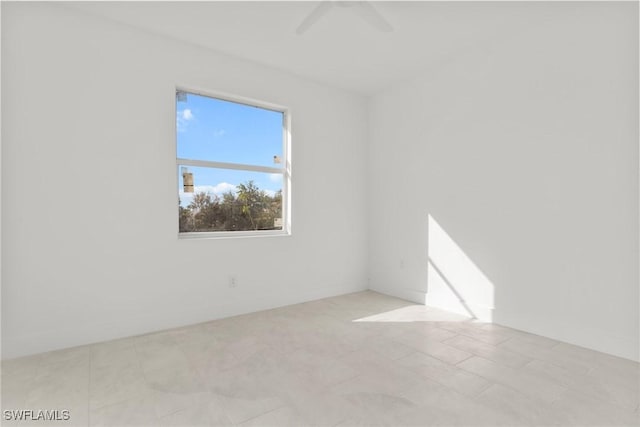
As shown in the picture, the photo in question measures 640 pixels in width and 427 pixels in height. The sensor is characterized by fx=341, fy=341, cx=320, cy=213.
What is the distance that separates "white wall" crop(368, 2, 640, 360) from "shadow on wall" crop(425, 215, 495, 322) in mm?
14

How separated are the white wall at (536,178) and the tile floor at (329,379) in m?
0.38

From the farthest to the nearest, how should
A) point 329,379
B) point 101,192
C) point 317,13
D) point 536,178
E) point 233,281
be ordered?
1. point 233,281
2. point 536,178
3. point 101,192
4. point 317,13
5. point 329,379

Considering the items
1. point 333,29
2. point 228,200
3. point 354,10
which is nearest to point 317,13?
point 354,10

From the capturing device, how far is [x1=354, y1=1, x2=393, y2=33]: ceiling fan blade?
7.99 ft

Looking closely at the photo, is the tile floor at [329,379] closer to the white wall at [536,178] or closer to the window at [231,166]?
the white wall at [536,178]

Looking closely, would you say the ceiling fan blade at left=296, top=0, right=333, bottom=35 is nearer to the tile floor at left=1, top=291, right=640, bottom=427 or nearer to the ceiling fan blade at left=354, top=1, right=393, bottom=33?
the ceiling fan blade at left=354, top=1, right=393, bottom=33

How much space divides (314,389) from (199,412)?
25.3 inches

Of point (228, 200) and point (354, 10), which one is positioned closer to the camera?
point (354, 10)

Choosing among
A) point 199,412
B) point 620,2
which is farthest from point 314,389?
point 620,2

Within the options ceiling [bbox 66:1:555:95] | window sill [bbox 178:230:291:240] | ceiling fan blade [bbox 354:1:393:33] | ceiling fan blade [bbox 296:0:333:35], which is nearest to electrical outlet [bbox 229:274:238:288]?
window sill [bbox 178:230:291:240]

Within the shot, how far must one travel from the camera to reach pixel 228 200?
3.58 metres

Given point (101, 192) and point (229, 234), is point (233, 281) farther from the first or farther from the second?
point (101, 192)

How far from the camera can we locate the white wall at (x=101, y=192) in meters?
2.49

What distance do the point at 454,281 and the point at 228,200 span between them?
8.25 feet
